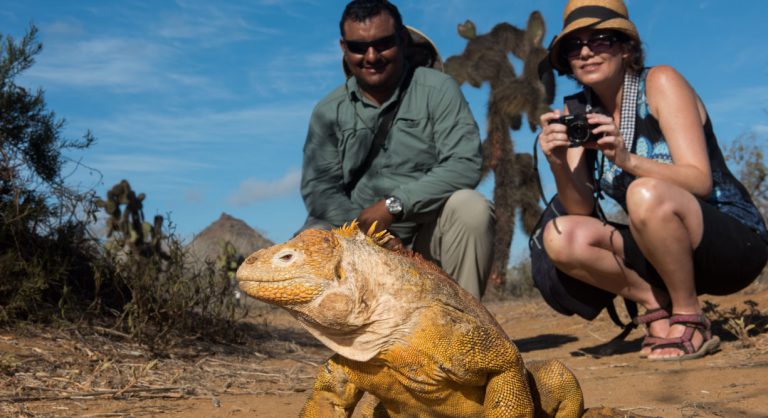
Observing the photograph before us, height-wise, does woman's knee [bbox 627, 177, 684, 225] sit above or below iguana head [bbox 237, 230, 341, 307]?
above

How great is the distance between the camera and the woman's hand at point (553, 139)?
4.49m

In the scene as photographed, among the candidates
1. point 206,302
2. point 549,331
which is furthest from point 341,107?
point 549,331

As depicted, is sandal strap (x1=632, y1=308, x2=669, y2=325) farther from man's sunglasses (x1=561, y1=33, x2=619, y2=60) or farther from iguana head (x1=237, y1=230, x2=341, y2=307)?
iguana head (x1=237, y1=230, x2=341, y2=307)

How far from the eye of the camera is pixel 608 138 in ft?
14.1

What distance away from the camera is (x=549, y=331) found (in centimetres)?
757

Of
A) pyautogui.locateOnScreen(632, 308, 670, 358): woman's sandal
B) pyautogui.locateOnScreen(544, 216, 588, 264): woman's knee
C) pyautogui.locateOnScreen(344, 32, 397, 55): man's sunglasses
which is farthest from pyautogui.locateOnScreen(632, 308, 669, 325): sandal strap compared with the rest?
pyautogui.locateOnScreen(344, 32, 397, 55): man's sunglasses

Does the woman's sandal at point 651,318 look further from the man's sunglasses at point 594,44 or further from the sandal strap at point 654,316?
the man's sunglasses at point 594,44

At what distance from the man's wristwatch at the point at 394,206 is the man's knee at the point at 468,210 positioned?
53 cm

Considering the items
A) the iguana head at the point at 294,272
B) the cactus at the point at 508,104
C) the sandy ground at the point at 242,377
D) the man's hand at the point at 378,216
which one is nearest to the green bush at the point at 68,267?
the sandy ground at the point at 242,377

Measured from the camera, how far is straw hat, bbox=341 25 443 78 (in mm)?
6309

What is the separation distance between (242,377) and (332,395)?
2.43 m

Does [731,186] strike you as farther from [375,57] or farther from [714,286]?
[375,57]

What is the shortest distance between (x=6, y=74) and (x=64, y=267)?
1878mm

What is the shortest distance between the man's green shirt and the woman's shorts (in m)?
1.33
